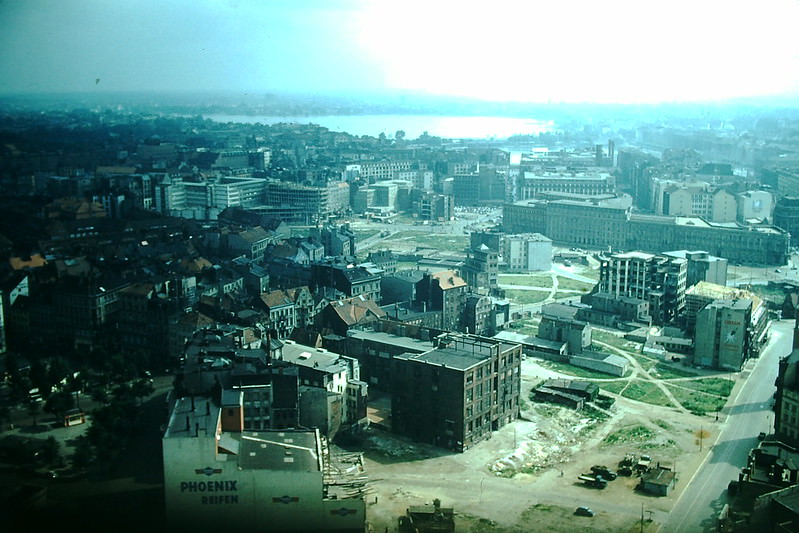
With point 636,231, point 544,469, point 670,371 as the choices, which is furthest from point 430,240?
point 544,469

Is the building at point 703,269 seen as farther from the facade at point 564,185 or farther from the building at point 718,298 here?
the facade at point 564,185

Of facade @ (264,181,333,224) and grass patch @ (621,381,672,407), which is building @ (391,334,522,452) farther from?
facade @ (264,181,333,224)

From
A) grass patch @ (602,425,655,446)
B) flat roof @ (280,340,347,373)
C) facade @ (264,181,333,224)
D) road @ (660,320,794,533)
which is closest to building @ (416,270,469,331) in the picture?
flat roof @ (280,340,347,373)

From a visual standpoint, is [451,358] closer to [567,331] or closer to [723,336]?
[567,331]

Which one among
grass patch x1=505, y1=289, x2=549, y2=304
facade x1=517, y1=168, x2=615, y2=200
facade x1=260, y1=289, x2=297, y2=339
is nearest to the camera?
facade x1=260, y1=289, x2=297, y2=339

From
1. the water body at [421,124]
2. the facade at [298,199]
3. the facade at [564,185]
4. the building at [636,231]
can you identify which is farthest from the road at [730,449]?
the water body at [421,124]

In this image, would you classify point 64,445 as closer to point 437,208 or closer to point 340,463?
point 340,463

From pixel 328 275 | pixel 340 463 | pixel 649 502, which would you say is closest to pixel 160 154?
pixel 328 275
